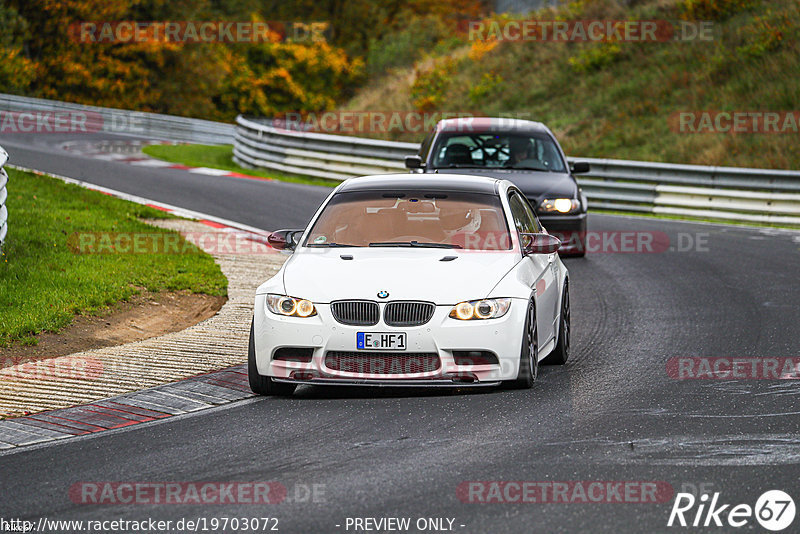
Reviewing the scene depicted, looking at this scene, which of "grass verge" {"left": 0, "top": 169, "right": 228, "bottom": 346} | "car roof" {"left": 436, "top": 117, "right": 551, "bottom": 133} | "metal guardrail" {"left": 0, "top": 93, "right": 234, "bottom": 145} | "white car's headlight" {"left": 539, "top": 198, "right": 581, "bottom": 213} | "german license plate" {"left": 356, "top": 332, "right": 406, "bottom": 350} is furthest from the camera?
"metal guardrail" {"left": 0, "top": 93, "right": 234, "bottom": 145}

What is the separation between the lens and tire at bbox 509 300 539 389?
831 centimetres

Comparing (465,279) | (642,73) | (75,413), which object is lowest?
(75,413)

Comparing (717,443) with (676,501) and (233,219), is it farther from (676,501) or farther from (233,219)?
(233,219)

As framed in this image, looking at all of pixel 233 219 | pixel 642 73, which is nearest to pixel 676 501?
pixel 233 219

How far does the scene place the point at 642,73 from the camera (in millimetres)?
33688

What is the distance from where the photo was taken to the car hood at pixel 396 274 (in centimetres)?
817

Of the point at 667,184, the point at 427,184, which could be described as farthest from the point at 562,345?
the point at 667,184

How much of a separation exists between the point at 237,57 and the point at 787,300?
52632 millimetres

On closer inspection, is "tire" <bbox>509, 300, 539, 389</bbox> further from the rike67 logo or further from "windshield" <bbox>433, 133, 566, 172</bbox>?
"windshield" <bbox>433, 133, 566, 172</bbox>

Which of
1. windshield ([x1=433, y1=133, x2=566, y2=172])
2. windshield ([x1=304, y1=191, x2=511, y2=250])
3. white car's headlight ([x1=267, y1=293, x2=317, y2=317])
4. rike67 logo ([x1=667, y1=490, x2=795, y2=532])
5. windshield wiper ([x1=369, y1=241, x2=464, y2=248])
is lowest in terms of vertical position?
rike67 logo ([x1=667, y1=490, x2=795, y2=532])

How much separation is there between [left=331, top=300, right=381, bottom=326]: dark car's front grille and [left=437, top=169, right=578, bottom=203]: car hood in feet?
24.3

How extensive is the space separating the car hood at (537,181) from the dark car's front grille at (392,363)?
7.42 metres

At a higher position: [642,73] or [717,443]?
[642,73]

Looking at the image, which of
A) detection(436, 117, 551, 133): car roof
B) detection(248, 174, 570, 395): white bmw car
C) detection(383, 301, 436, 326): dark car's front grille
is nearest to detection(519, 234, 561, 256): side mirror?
detection(248, 174, 570, 395): white bmw car
